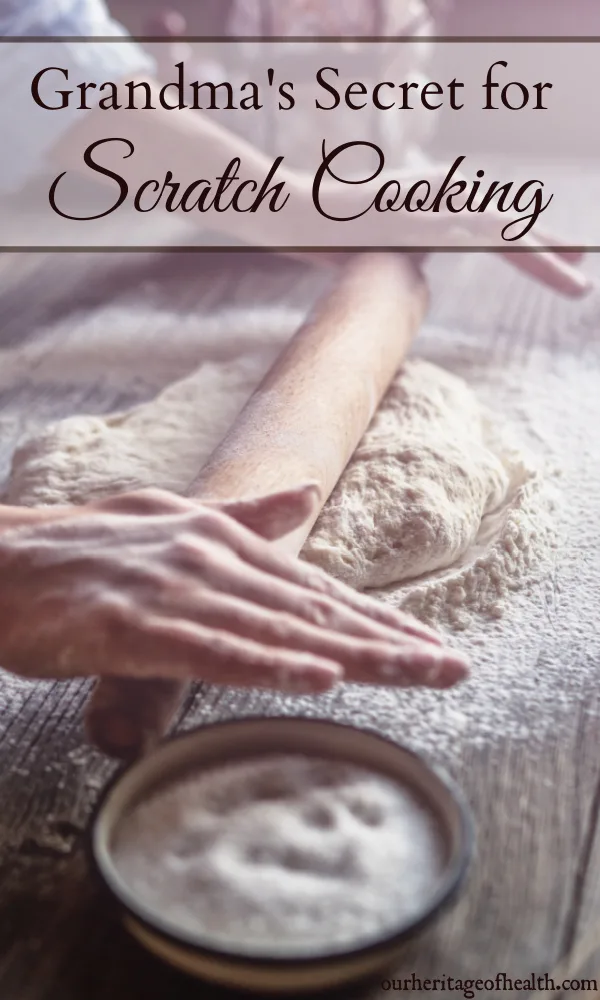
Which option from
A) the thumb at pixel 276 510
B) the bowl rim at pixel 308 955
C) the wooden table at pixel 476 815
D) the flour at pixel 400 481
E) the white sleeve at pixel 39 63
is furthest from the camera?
the white sleeve at pixel 39 63

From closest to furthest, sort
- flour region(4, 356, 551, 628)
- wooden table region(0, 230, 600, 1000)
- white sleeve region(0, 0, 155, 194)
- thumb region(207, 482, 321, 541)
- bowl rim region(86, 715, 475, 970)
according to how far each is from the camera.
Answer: bowl rim region(86, 715, 475, 970), wooden table region(0, 230, 600, 1000), thumb region(207, 482, 321, 541), flour region(4, 356, 551, 628), white sleeve region(0, 0, 155, 194)

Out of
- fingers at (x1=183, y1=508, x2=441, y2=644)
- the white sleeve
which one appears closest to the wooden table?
fingers at (x1=183, y1=508, x2=441, y2=644)

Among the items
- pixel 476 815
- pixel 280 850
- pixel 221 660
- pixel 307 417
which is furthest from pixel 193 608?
Result: pixel 307 417

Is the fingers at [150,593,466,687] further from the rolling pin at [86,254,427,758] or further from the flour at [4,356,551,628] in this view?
the flour at [4,356,551,628]

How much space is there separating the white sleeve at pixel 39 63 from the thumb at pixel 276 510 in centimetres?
124

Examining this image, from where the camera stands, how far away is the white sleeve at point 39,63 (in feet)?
5.81

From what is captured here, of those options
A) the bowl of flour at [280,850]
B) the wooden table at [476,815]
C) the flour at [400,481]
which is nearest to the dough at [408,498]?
the flour at [400,481]

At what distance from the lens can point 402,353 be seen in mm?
1446

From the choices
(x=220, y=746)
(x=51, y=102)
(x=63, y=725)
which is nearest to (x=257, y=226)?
(x=51, y=102)

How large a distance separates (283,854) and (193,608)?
16cm

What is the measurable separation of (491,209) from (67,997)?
1413mm

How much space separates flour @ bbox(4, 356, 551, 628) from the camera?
3.50 ft

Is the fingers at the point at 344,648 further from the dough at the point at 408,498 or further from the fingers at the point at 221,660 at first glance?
the dough at the point at 408,498

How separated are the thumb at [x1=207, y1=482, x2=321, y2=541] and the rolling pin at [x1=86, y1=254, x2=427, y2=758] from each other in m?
0.13
